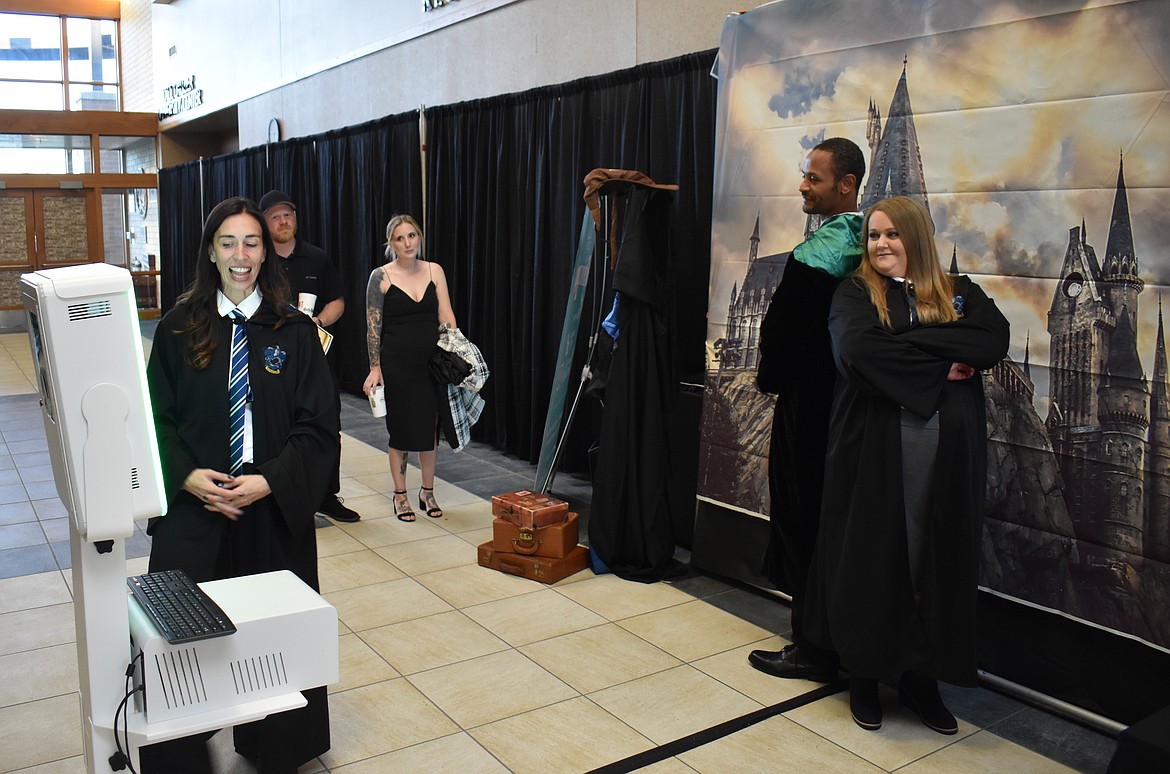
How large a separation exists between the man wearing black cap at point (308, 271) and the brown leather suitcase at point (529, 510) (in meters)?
0.94

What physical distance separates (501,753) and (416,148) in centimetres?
578

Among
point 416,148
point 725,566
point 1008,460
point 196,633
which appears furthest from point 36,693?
point 416,148

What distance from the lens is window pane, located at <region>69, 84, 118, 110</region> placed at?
17.4m

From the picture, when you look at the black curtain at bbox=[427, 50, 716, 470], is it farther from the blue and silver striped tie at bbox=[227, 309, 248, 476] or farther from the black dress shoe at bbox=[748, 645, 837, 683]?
the blue and silver striped tie at bbox=[227, 309, 248, 476]

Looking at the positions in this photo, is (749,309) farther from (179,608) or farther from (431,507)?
(179,608)

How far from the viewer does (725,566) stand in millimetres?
4266

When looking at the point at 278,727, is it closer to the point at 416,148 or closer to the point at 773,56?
the point at 773,56

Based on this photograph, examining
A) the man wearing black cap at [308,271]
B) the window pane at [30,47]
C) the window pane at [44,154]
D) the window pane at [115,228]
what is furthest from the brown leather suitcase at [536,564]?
the window pane at [30,47]

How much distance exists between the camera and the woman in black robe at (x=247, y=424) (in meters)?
2.50

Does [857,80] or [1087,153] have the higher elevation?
[857,80]

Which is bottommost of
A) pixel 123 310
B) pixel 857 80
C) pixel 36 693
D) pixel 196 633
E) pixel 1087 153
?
pixel 36 693

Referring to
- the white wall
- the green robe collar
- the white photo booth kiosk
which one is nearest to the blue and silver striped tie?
the white photo booth kiosk

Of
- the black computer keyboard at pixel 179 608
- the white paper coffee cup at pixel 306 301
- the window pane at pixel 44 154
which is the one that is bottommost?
the black computer keyboard at pixel 179 608

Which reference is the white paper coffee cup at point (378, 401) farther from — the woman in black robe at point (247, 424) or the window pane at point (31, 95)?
the window pane at point (31, 95)
